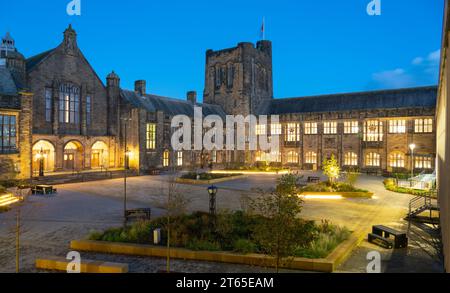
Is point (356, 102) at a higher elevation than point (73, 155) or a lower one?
higher

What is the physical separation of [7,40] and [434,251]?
64.2 metres

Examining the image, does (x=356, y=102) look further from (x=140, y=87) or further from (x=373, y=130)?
(x=140, y=87)

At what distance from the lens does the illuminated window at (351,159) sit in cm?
4669

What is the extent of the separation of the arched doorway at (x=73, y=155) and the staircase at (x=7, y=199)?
1608cm

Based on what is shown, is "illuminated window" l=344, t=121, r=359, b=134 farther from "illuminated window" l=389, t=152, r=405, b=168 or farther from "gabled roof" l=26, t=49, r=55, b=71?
"gabled roof" l=26, t=49, r=55, b=71

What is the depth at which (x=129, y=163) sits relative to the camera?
42.5 meters

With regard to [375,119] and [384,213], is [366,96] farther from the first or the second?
[384,213]

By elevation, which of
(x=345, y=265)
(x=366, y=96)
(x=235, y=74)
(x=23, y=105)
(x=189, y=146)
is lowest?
(x=345, y=265)

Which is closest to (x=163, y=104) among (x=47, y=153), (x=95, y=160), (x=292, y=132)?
(x=95, y=160)

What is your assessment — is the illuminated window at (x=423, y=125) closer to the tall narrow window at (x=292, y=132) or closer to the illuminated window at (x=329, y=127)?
the illuminated window at (x=329, y=127)

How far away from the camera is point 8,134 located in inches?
1167

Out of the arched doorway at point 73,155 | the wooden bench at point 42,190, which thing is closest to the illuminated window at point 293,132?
the arched doorway at point 73,155

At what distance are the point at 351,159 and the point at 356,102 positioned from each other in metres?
9.06
